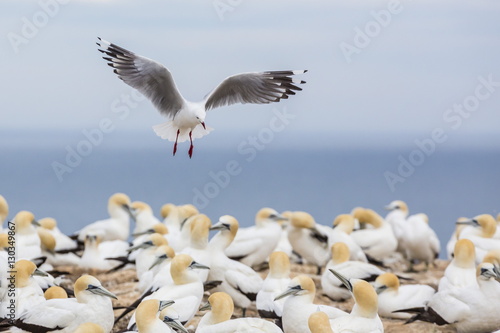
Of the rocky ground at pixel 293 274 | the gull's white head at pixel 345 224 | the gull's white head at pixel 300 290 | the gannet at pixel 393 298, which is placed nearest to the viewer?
the gull's white head at pixel 300 290

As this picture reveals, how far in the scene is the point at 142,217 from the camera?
13430mm

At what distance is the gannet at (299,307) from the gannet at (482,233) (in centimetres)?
370

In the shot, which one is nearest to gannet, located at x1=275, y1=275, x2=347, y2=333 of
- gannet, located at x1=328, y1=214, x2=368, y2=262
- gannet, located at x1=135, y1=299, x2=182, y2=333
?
gannet, located at x1=135, y1=299, x2=182, y2=333

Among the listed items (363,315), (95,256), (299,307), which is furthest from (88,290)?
A: (95,256)

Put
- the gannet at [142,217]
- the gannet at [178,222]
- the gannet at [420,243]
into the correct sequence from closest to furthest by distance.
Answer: the gannet at [178,222]
the gannet at [420,243]
the gannet at [142,217]

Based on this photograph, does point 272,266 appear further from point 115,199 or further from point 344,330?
point 115,199

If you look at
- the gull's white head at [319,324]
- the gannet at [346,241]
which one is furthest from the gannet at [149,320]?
the gannet at [346,241]

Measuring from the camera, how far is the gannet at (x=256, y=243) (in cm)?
1103

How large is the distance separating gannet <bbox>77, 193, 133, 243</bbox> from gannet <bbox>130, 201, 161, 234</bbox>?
0.10 meters

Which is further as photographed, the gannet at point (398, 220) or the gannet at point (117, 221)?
the gannet at point (117, 221)

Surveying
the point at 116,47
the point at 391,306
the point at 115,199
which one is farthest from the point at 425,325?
the point at 115,199

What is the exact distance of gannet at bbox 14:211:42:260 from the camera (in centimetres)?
1059

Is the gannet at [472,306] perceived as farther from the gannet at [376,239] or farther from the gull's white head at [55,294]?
the gannet at [376,239]

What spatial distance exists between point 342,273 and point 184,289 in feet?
7.17
